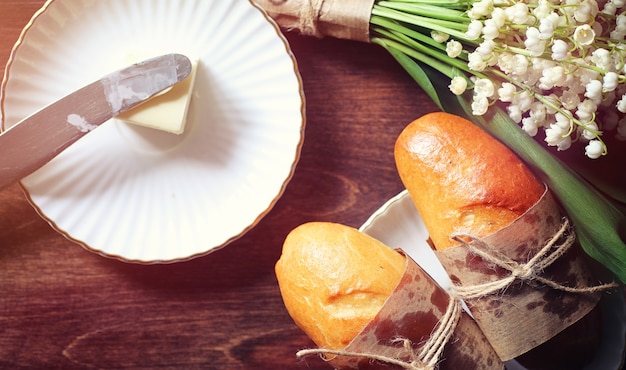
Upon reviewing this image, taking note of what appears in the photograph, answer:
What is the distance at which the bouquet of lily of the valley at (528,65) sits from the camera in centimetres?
66

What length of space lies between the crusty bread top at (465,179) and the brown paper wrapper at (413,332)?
0.23 feet

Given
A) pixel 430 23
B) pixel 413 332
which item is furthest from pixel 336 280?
pixel 430 23

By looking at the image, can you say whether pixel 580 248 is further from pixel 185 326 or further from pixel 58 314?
pixel 58 314

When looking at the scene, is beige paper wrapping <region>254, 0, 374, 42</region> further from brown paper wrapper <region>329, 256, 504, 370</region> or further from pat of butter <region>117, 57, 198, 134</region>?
brown paper wrapper <region>329, 256, 504, 370</region>

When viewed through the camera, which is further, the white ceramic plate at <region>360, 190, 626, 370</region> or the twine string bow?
the white ceramic plate at <region>360, 190, 626, 370</region>

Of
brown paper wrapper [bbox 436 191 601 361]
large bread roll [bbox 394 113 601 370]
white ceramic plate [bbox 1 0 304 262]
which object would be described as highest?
white ceramic plate [bbox 1 0 304 262]

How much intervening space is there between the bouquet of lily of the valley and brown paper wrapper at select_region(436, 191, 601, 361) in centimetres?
4

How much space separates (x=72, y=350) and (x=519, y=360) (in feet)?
2.11

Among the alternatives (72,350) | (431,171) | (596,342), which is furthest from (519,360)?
(72,350)

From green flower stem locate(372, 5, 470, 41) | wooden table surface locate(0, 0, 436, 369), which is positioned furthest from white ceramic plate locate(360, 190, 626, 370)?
green flower stem locate(372, 5, 470, 41)

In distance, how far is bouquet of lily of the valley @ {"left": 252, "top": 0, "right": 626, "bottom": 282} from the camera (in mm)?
657

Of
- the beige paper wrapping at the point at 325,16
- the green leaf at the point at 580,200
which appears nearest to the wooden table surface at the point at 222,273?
the beige paper wrapping at the point at 325,16

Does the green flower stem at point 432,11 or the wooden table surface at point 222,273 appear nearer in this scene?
the green flower stem at point 432,11

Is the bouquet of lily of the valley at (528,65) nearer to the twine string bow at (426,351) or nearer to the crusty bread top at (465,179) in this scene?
the crusty bread top at (465,179)
